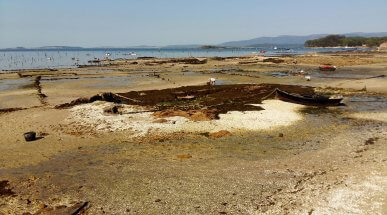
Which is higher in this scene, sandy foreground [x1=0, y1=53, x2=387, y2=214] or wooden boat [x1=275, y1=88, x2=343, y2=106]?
wooden boat [x1=275, y1=88, x2=343, y2=106]

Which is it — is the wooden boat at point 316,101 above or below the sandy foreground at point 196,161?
above

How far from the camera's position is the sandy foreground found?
13.1 meters

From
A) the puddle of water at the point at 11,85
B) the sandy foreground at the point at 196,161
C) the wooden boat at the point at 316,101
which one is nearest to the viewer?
the sandy foreground at the point at 196,161

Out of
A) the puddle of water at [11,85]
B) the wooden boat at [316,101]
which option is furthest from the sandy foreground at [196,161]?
the puddle of water at [11,85]

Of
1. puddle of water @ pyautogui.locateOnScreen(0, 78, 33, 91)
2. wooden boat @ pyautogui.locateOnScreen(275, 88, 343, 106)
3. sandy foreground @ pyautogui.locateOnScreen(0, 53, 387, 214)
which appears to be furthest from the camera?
puddle of water @ pyautogui.locateOnScreen(0, 78, 33, 91)

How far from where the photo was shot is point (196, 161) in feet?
57.0

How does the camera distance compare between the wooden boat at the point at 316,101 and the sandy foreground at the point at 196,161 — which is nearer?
the sandy foreground at the point at 196,161

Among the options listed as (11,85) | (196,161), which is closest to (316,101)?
(196,161)

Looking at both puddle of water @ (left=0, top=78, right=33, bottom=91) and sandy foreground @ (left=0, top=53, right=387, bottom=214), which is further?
puddle of water @ (left=0, top=78, right=33, bottom=91)

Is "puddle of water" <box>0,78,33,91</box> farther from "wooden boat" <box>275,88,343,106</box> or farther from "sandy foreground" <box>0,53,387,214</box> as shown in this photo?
"wooden boat" <box>275,88,343,106</box>

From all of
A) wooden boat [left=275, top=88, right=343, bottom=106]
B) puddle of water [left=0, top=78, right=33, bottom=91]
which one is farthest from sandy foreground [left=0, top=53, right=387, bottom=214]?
puddle of water [left=0, top=78, right=33, bottom=91]

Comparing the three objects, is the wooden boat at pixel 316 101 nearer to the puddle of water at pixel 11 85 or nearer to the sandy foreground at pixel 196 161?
the sandy foreground at pixel 196 161

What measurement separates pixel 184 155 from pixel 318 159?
5.76 metres

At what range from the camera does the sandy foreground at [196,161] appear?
13078 mm
